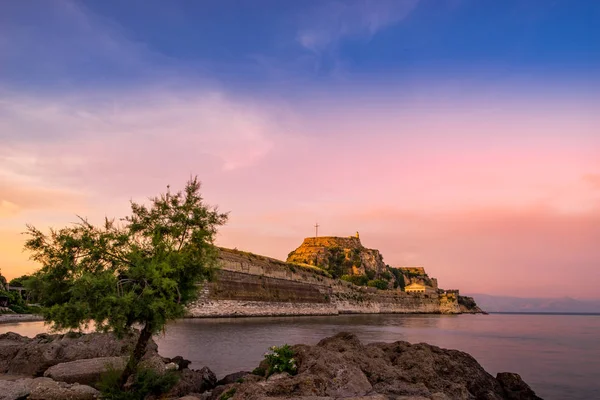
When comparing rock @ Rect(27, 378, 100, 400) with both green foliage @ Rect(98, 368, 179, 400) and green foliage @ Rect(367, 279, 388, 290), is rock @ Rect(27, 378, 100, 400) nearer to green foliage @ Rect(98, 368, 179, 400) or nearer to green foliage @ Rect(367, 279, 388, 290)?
green foliage @ Rect(98, 368, 179, 400)

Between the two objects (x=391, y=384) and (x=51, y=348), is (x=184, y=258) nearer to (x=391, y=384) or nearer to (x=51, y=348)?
(x=391, y=384)

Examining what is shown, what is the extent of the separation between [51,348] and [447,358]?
12.0 meters

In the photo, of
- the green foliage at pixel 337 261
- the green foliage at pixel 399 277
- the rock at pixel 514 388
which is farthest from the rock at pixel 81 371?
the green foliage at pixel 399 277

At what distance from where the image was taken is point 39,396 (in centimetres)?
1009

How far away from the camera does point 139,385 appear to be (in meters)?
10.9

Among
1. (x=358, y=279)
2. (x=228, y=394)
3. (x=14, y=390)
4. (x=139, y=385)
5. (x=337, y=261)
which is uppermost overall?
(x=337, y=261)

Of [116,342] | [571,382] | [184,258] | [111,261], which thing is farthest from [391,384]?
[571,382]

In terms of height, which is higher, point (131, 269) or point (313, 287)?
point (313, 287)

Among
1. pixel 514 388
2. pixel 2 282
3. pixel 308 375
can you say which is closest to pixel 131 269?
pixel 308 375

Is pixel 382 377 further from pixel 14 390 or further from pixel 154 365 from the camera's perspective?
pixel 14 390

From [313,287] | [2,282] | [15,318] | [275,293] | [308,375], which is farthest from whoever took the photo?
[313,287]

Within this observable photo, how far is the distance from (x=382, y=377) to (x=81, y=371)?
25.8ft

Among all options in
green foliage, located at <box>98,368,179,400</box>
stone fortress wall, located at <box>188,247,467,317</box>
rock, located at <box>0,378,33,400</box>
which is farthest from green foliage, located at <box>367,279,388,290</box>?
rock, located at <box>0,378,33,400</box>

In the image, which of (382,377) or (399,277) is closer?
(382,377)
